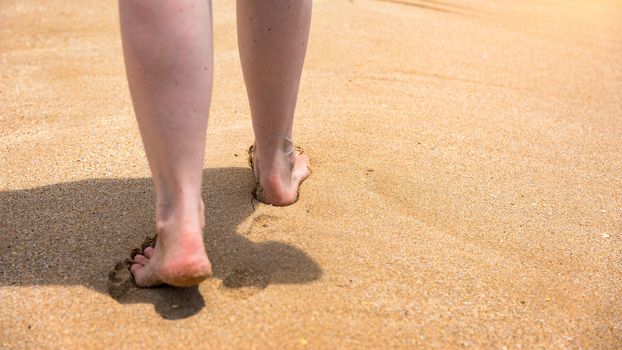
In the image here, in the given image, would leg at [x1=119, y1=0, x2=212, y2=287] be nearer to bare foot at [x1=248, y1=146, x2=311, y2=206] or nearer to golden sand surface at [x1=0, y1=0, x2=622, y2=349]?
golden sand surface at [x1=0, y1=0, x2=622, y2=349]

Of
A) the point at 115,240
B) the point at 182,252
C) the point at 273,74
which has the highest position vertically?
the point at 273,74

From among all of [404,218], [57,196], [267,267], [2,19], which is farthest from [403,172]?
[2,19]

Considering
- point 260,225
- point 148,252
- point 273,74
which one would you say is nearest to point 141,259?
point 148,252

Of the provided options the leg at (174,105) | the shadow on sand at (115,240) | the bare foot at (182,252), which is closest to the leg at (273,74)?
the shadow on sand at (115,240)

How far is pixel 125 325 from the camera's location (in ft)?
4.07

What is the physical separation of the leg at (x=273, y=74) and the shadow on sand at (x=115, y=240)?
10 centimetres

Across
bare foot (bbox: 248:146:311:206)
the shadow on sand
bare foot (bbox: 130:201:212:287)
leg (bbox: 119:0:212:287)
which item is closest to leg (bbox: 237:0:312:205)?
bare foot (bbox: 248:146:311:206)

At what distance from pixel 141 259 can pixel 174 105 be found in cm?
39

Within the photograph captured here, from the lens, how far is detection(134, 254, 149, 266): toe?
1390 millimetres

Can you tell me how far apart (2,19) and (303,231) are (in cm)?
223

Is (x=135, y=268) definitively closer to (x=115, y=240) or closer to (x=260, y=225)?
(x=115, y=240)

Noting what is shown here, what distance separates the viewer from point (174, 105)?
1.19 m

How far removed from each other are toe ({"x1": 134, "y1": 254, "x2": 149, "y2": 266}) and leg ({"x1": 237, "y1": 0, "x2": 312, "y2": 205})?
364 mm

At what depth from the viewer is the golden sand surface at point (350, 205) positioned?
50.3 inches
